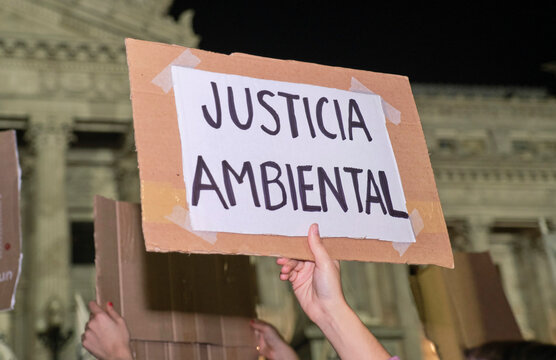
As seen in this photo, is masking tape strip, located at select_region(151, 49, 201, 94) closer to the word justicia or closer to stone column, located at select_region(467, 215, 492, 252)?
the word justicia

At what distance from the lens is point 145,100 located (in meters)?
2.95

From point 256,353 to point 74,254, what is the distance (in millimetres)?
21693

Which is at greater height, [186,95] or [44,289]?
[44,289]

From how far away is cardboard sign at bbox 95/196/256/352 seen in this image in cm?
411

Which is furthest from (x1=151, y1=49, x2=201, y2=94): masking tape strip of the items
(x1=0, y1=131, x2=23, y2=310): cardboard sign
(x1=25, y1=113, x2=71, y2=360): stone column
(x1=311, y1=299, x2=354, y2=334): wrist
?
(x1=25, y1=113, x2=71, y2=360): stone column

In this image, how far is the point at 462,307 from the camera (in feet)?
18.3

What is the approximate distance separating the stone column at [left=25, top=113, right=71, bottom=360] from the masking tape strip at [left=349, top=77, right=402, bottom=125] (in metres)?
15.6

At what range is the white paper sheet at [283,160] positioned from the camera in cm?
292

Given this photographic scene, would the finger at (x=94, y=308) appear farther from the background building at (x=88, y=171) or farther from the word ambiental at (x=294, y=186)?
the background building at (x=88, y=171)

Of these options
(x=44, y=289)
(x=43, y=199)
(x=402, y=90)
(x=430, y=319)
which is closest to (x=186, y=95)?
(x=402, y=90)

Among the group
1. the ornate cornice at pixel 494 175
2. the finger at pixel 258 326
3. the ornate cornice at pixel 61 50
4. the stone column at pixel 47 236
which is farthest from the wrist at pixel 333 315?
the ornate cornice at pixel 494 175

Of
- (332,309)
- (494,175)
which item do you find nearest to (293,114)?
(332,309)

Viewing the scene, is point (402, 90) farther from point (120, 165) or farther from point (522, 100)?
point (522, 100)

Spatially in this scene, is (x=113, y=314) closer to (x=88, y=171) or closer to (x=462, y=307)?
(x=462, y=307)
